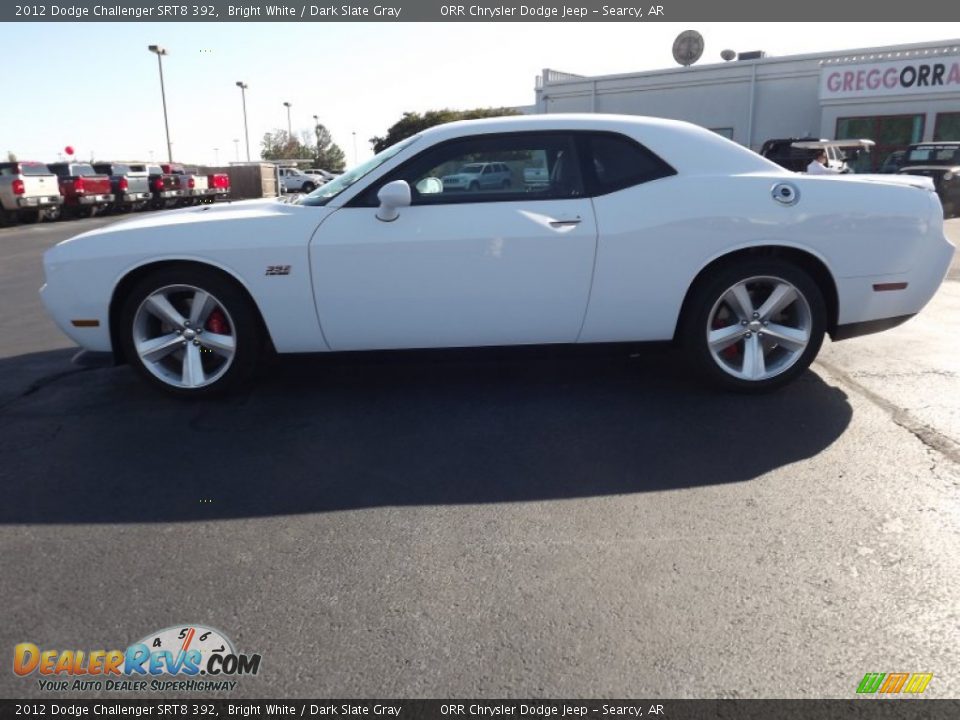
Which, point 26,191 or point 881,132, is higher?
point 881,132

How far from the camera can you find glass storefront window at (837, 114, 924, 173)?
24.6 m

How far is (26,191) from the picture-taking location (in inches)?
750

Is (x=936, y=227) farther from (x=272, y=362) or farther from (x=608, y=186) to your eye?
(x=272, y=362)

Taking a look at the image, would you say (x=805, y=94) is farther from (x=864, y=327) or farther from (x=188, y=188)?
(x=864, y=327)

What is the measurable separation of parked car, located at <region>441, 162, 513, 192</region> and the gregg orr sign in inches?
999

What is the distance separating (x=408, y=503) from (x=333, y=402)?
1433 millimetres

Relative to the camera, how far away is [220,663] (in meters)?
2.16

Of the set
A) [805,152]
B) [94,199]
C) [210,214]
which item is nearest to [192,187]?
[94,199]

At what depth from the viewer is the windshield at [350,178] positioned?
4.25m

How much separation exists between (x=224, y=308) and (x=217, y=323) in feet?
0.56

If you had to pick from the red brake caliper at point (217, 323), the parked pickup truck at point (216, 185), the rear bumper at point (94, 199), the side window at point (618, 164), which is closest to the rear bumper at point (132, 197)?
the rear bumper at point (94, 199)

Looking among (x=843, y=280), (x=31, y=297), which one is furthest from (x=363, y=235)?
(x=31, y=297)

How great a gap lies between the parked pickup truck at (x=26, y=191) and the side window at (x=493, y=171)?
1876cm

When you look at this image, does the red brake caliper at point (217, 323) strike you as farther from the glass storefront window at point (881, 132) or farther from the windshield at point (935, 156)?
the glass storefront window at point (881, 132)
